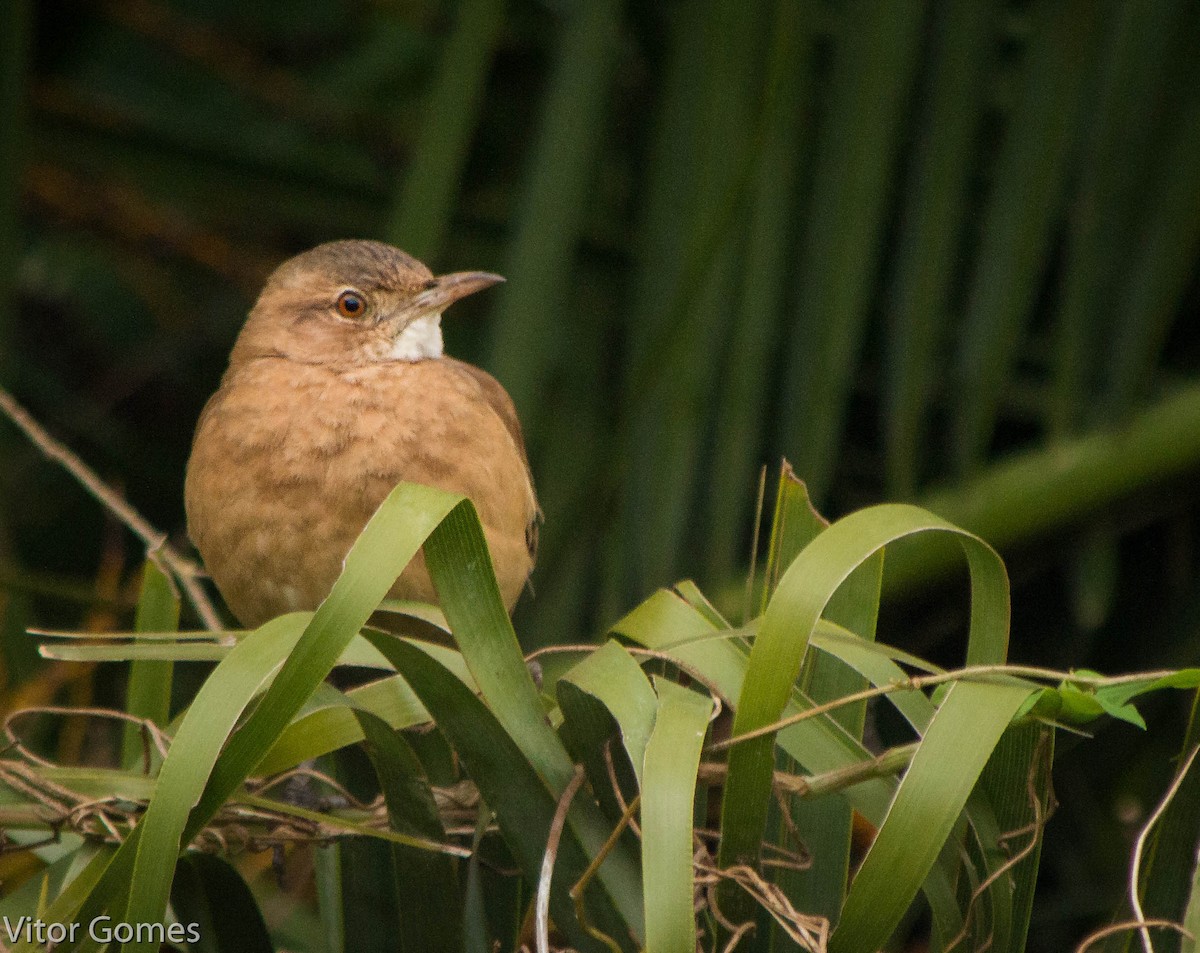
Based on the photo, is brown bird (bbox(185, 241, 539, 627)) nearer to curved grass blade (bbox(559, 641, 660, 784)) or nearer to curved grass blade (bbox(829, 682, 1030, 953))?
curved grass blade (bbox(559, 641, 660, 784))

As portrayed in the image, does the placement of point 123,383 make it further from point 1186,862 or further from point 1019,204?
point 1186,862

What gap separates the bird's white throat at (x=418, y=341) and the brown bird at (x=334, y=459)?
0.4 inches

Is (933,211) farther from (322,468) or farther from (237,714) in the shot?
(237,714)

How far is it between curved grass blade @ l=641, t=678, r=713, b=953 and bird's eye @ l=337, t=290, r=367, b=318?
2.11 meters

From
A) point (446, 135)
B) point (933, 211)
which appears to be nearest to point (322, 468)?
point (446, 135)

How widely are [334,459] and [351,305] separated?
2.29ft

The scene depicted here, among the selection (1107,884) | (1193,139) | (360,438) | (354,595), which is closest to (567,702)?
(354,595)

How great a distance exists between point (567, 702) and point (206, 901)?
649 millimetres

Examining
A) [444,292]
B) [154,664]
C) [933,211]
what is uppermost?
[933,211]

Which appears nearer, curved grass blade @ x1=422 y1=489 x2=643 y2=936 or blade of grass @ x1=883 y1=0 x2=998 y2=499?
curved grass blade @ x1=422 y1=489 x2=643 y2=936

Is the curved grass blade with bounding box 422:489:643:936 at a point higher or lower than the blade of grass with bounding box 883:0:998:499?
lower

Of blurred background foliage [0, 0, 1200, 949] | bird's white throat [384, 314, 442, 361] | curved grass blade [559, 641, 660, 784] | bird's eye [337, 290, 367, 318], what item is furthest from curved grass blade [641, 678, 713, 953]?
bird's eye [337, 290, 367, 318]

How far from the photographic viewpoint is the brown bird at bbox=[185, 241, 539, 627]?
2984 millimetres

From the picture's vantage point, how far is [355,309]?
11.9 feet
